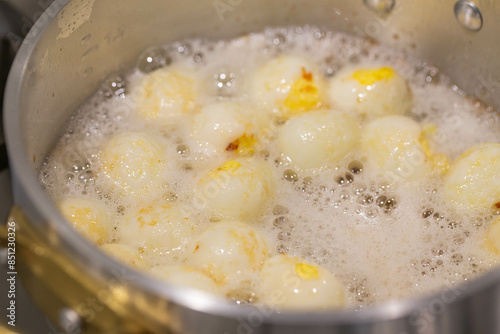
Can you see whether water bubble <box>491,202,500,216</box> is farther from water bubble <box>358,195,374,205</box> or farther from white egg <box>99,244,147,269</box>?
white egg <box>99,244,147,269</box>

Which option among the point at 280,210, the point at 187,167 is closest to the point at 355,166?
the point at 280,210

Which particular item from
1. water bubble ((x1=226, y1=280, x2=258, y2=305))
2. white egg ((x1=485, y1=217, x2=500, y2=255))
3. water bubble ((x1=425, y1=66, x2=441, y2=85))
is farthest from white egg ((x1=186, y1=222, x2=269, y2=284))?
water bubble ((x1=425, y1=66, x2=441, y2=85))

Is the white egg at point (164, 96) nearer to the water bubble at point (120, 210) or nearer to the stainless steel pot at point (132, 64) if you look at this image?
the stainless steel pot at point (132, 64)

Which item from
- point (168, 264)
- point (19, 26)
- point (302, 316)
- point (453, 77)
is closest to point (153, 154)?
point (168, 264)

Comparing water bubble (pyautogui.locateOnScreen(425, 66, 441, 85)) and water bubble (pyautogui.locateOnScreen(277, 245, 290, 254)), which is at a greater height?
water bubble (pyautogui.locateOnScreen(425, 66, 441, 85))

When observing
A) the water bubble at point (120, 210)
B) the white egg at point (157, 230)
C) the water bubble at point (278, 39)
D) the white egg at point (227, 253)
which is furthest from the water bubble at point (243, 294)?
the water bubble at point (278, 39)

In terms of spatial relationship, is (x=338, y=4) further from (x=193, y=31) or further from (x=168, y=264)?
(x=168, y=264)

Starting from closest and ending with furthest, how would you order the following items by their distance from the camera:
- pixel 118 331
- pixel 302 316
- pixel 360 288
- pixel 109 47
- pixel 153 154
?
pixel 302 316, pixel 118 331, pixel 360 288, pixel 153 154, pixel 109 47
